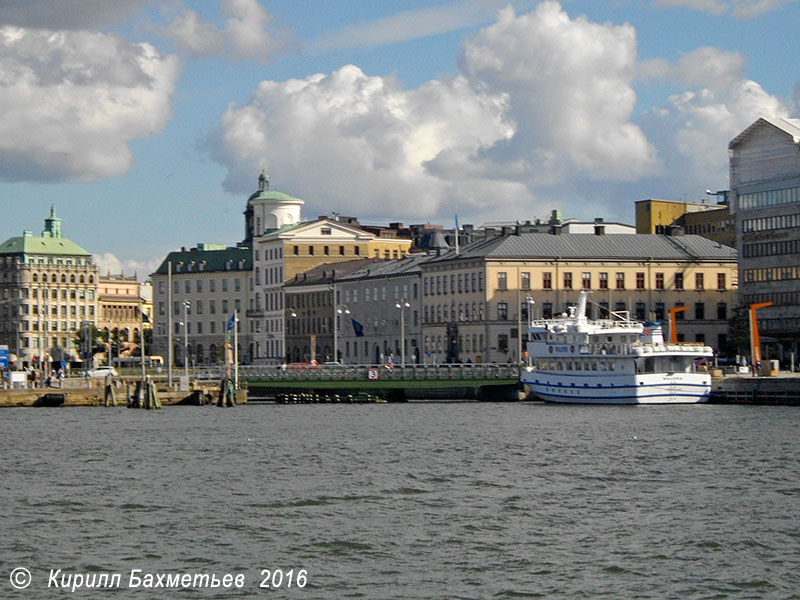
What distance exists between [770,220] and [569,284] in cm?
2315

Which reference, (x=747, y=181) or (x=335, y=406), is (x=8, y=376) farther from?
(x=747, y=181)

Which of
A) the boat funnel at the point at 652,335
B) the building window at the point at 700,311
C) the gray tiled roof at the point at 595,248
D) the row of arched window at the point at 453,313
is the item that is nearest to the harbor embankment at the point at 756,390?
the boat funnel at the point at 652,335

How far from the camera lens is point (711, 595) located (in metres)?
38.7

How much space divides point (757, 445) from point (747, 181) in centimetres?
9125

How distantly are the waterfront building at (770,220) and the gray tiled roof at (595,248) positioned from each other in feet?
45.0

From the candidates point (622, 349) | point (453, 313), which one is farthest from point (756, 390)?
point (453, 313)

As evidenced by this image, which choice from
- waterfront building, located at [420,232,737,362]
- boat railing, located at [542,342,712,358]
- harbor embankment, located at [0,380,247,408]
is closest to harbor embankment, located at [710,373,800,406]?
boat railing, located at [542,342,712,358]

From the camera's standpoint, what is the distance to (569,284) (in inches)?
6895

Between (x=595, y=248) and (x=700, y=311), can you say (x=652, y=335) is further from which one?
(x=700, y=311)

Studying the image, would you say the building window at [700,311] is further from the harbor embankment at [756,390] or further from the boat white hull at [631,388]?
the boat white hull at [631,388]

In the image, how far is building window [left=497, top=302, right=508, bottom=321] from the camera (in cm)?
17362

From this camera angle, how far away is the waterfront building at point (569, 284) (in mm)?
173875

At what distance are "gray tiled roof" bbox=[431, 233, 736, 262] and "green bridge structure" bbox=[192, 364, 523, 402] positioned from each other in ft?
94.8

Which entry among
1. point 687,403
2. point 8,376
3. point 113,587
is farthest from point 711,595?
point 8,376
